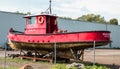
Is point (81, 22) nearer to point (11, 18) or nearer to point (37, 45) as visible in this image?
point (11, 18)

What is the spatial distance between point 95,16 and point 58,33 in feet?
314

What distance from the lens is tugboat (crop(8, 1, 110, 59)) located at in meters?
20.1

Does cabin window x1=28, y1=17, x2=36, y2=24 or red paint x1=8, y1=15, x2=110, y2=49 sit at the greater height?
cabin window x1=28, y1=17, x2=36, y2=24

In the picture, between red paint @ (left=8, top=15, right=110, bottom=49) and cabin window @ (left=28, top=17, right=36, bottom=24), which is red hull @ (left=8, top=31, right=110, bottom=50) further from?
cabin window @ (left=28, top=17, right=36, bottom=24)

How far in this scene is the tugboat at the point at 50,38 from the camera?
20.1 meters

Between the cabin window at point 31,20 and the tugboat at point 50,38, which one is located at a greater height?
the cabin window at point 31,20

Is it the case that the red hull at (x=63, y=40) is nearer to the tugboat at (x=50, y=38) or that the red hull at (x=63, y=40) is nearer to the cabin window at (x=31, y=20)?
the tugboat at (x=50, y=38)

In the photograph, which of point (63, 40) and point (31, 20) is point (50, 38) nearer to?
point (63, 40)

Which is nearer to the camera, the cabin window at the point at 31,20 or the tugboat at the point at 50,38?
the tugboat at the point at 50,38

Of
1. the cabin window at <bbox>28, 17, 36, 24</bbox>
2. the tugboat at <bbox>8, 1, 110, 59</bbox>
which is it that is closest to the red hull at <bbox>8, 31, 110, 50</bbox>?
the tugboat at <bbox>8, 1, 110, 59</bbox>

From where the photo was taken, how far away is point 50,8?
88.2 ft

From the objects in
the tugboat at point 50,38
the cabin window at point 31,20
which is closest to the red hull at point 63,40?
the tugboat at point 50,38

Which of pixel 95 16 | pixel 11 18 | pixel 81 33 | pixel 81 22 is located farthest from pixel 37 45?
pixel 95 16

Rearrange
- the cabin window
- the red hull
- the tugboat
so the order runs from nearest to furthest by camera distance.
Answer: the red hull
the tugboat
the cabin window
